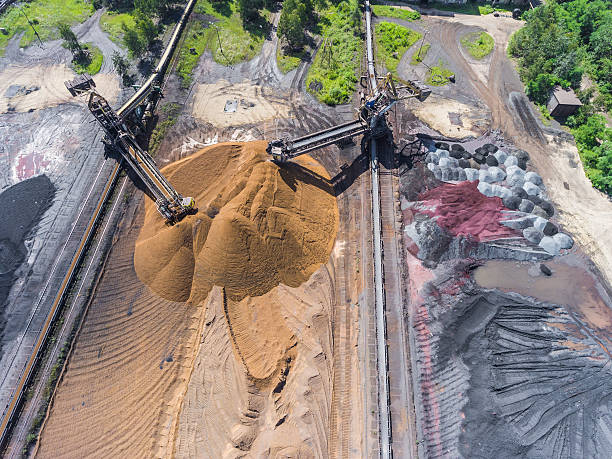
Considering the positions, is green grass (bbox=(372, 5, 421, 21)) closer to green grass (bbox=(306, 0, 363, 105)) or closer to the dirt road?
green grass (bbox=(306, 0, 363, 105))

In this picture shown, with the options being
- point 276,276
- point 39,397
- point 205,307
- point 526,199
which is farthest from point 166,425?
point 526,199

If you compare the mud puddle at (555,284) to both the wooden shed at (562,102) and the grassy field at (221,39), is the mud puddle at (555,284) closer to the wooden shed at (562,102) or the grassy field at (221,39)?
the wooden shed at (562,102)

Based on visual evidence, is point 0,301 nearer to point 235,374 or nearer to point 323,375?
point 235,374

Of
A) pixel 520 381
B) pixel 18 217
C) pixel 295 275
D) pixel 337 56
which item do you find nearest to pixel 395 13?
pixel 337 56

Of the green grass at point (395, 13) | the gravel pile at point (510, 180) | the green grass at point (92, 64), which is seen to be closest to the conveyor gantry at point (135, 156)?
the green grass at point (92, 64)

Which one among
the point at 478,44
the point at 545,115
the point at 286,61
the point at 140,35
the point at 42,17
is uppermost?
the point at 42,17

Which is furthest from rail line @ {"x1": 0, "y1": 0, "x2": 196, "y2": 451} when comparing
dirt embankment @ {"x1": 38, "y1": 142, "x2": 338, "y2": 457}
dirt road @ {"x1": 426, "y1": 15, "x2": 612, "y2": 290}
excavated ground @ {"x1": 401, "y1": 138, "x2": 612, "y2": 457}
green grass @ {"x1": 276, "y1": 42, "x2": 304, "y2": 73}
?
dirt road @ {"x1": 426, "y1": 15, "x2": 612, "y2": 290}

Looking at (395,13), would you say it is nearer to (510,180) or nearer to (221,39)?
(221,39)
